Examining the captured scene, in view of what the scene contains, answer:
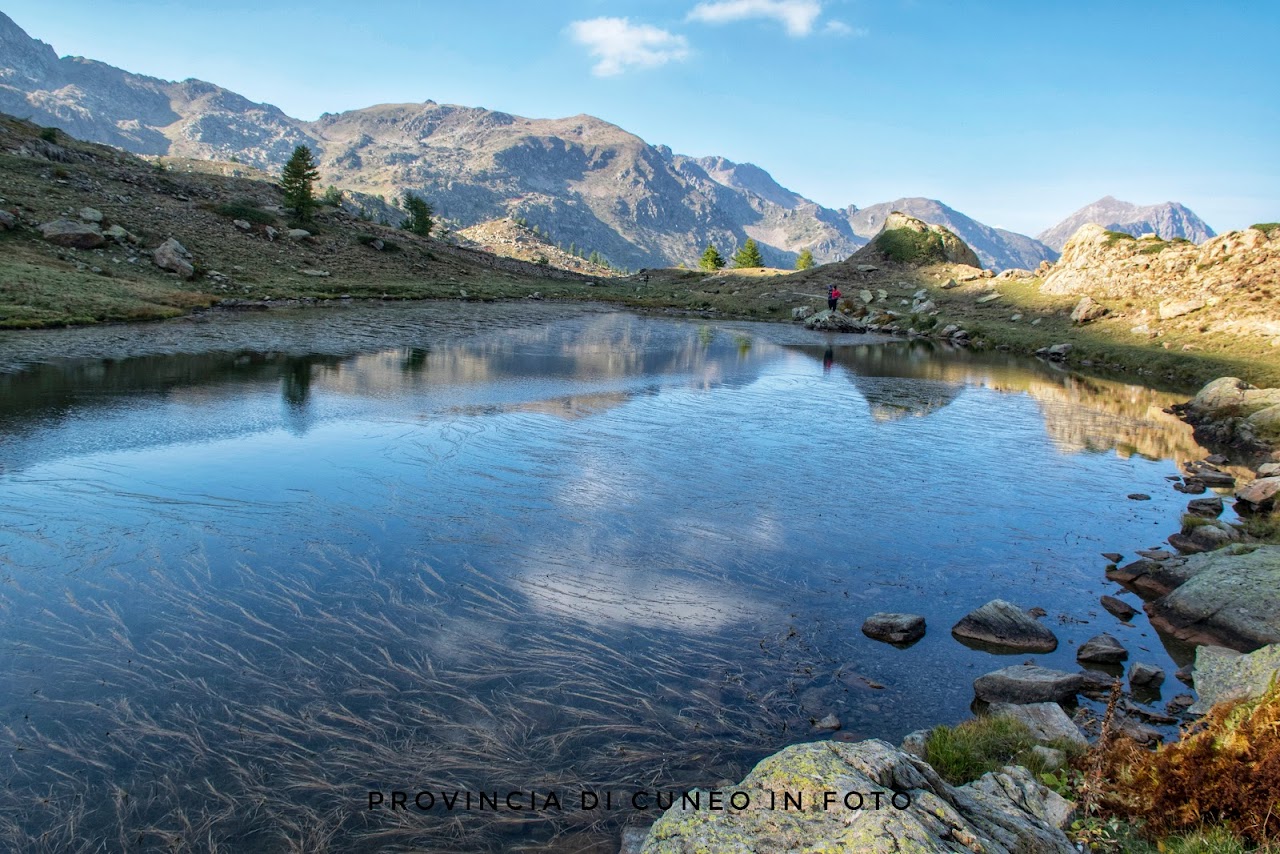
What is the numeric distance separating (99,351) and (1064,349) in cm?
6154

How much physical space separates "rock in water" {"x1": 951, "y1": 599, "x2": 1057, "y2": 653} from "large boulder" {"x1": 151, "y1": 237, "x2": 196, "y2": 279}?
61071 millimetres

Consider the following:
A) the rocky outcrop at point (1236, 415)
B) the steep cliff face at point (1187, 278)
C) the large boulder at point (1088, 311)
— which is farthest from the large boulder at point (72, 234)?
the steep cliff face at point (1187, 278)

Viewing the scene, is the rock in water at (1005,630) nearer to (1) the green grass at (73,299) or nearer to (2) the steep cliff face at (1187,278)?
(2) the steep cliff face at (1187,278)

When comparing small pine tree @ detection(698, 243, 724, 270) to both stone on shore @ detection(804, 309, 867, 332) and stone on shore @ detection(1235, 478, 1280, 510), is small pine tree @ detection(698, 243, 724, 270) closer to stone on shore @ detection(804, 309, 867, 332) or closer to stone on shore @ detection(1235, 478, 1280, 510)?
stone on shore @ detection(804, 309, 867, 332)

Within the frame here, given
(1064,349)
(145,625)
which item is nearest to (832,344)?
(1064,349)

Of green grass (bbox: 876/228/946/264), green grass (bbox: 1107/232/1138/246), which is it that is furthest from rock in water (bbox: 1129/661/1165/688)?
green grass (bbox: 876/228/946/264)

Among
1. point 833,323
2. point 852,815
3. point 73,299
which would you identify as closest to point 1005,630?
point 852,815

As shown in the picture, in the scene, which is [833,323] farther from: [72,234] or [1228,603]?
→ [72,234]

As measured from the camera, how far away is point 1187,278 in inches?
2160

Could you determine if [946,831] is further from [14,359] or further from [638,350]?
[638,350]

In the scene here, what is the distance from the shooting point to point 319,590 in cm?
1216

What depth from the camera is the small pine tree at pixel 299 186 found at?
80.4 m

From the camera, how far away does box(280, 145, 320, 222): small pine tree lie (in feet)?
264

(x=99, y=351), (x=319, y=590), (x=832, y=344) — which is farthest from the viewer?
(x=832, y=344)
